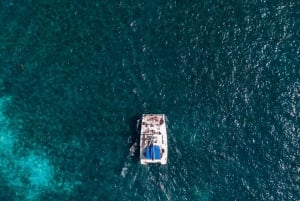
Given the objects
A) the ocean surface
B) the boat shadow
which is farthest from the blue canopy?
the ocean surface

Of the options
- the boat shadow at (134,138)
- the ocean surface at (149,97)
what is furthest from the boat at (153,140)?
the ocean surface at (149,97)

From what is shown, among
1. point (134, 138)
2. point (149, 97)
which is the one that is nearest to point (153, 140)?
point (134, 138)

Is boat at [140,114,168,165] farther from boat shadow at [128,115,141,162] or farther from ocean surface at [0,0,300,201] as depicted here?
ocean surface at [0,0,300,201]

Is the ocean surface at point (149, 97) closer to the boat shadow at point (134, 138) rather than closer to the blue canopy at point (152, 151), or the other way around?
the boat shadow at point (134, 138)

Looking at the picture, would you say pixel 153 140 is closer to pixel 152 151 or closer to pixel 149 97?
pixel 152 151

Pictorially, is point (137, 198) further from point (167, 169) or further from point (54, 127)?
point (54, 127)

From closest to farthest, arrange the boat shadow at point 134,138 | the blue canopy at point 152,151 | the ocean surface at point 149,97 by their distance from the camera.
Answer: the blue canopy at point 152,151 < the ocean surface at point 149,97 < the boat shadow at point 134,138
